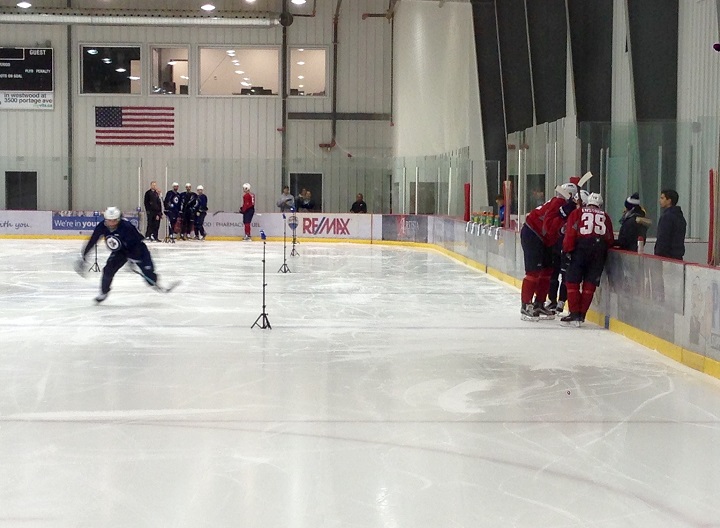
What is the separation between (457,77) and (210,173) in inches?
315

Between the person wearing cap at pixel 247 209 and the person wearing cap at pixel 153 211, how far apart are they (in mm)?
2203

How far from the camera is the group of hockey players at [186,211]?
26344 millimetres

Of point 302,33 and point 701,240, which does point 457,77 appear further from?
point 701,240

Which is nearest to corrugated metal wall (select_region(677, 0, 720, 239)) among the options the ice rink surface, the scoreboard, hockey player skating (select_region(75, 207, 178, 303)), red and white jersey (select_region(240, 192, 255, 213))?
the ice rink surface

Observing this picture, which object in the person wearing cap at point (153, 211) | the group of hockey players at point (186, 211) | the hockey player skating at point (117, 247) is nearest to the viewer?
the hockey player skating at point (117, 247)

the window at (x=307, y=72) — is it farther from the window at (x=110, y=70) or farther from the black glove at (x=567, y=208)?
the black glove at (x=567, y=208)

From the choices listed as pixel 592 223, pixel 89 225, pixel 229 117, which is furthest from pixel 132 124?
pixel 592 223

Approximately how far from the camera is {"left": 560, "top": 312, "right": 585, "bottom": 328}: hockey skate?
33.3 feet

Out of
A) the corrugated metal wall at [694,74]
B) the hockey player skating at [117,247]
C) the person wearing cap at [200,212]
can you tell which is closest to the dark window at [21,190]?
the person wearing cap at [200,212]

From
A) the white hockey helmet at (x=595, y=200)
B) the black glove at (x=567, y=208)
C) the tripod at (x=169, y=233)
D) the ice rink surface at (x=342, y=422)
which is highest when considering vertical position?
the white hockey helmet at (x=595, y=200)

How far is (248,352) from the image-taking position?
27.5 ft

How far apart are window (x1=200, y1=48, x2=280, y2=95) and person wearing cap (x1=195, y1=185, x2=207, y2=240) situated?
3849mm

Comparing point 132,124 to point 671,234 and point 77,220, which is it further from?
point 671,234

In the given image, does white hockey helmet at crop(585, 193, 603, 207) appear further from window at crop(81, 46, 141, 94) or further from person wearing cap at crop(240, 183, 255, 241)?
window at crop(81, 46, 141, 94)
